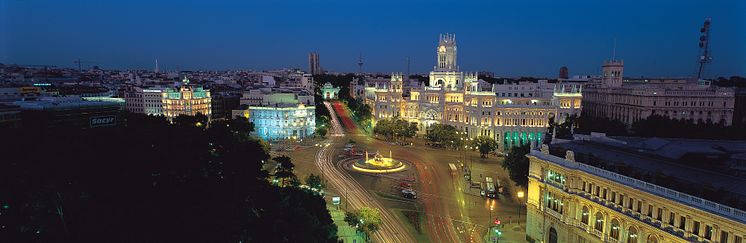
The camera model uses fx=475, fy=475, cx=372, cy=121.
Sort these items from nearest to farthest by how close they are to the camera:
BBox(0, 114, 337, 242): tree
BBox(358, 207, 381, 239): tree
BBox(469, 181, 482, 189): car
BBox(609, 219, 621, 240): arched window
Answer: BBox(0, 114, 337, 242): tree
BBox(609, 219, 621, 240): arched window
BBox(358, 207, 381, 239): tree
BBox(469, 181, 482, 189): car

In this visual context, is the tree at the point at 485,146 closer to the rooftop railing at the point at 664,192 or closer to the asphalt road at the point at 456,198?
the asphalt road at the point at 456,198

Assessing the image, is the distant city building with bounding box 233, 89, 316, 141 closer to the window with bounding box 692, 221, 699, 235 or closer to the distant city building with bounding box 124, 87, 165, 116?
the distant city building with bounding box 124, 87, 165, 116

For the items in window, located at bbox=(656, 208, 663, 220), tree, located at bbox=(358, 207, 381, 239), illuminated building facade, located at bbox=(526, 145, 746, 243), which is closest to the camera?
illuminated building facade, located at bbox=(526, 145, 746, 243)

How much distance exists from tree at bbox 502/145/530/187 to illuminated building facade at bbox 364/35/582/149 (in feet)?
83.6

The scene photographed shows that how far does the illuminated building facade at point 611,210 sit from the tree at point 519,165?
1044 centimetres

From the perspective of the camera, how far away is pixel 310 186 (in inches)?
2029

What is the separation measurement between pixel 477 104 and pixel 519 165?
44.2 meters

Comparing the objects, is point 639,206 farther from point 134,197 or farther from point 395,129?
point 395,129

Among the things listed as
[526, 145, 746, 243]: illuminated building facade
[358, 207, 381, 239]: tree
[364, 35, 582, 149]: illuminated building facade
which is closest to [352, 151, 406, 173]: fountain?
[364, 35, 582, 149]: illuminated building facade

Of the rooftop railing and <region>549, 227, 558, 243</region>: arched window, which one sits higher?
the rooftop railing

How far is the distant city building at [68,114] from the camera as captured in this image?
2488 inches

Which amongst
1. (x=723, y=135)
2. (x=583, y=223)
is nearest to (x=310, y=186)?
(x=583, y=223)

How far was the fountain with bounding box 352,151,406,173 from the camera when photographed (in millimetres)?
72125

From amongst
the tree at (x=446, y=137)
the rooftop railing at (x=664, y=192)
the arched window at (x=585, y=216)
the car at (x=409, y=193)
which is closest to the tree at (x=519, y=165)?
the car at (x=409, y=193)
